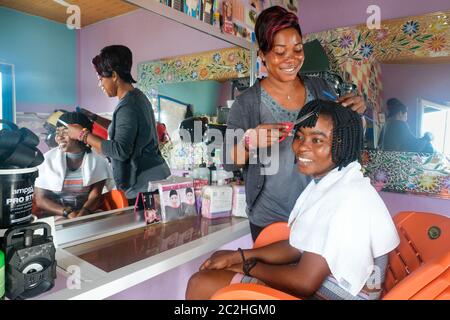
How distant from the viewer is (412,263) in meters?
1.01

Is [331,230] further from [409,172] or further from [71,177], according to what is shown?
[409,172]

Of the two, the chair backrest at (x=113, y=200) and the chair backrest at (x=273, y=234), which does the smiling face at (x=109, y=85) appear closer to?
the chair backrest at (x=113, y=200)

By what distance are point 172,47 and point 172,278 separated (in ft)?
3.75

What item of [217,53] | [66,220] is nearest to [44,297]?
[66,220]

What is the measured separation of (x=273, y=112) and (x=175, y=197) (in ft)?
1.78

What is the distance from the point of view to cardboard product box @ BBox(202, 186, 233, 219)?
1.40 meters

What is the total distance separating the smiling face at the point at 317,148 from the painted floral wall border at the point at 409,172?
49.2 inches

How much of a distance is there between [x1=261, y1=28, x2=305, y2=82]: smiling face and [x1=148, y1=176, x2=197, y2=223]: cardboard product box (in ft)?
2.01

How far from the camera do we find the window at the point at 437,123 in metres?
1.79

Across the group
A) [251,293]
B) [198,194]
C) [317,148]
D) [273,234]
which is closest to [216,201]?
[198,194]

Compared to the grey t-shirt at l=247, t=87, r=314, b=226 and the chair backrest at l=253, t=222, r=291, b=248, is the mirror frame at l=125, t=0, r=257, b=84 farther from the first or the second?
the chair backrest at l=253, t=222, r=291, b=248

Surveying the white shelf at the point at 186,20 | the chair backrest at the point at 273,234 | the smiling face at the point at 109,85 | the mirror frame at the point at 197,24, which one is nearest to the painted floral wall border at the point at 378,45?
the mirror frame at the point at 197,24

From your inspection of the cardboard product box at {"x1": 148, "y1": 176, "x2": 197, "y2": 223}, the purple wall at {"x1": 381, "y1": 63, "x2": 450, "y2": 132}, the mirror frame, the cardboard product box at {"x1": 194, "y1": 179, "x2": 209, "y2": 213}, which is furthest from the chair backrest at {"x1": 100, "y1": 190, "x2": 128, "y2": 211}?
the purple wall at {"x1": 381, "y1": 63, "x2": 450, "y2": 132}

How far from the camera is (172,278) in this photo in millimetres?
1614
